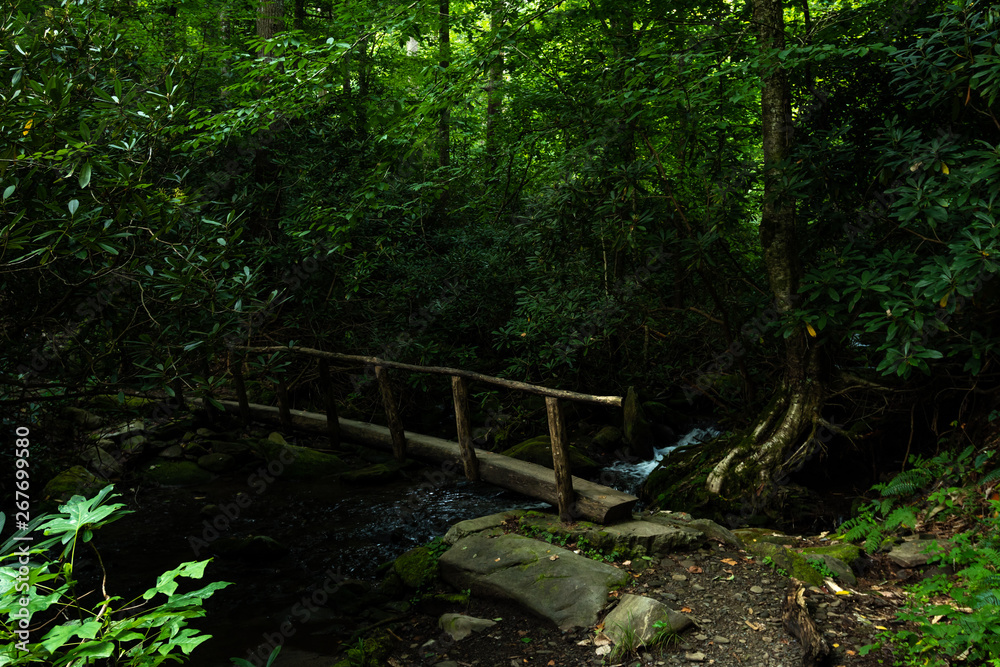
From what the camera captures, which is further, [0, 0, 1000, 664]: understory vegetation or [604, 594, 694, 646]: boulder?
[0, 0, 1000, 664]: understory vegetation

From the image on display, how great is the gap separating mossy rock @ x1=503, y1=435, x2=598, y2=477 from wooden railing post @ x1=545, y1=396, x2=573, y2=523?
2.18 meters

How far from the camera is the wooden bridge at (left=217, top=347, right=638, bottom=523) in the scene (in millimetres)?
5344

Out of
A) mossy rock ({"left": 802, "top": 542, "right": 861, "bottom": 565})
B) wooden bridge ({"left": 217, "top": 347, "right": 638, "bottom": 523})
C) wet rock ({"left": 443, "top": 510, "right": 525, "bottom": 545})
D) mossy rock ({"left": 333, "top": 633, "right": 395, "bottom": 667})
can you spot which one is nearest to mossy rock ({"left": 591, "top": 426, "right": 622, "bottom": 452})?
wooden bridge ({"left": 217, "top": 347, "right": 638, "bottom": 523})

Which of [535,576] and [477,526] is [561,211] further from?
[535,576]

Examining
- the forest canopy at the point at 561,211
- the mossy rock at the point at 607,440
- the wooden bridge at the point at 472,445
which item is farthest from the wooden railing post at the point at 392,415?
the mossy rock at the point at 607,440

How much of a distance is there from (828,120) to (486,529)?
5302 millimetres

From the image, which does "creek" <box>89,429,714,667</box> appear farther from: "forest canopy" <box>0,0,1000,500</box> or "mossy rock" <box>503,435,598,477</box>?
"forest canopy" <box>0,0,1000,500</box>

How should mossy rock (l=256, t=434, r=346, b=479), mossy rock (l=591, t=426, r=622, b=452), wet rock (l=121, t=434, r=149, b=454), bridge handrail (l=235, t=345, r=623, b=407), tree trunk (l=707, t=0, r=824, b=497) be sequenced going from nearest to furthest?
bridge handrail (l=235, t=345, r=623, b=407)
tree trunk (l=707, t=0, r=824, b=497)
mossy rock (l=256, t=434, r=346, b=479)
wet rock (l=121, t=434, r=149, b=454)
mossy rock (l=591, t=426, r=622, b=452)

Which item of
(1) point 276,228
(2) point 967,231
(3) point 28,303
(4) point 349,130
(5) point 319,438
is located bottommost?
(5) point 319,438

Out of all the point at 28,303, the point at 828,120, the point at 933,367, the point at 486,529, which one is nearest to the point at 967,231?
the point at 933,367

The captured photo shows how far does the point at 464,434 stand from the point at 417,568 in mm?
1574

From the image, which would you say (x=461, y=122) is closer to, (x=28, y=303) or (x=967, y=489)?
(x=28, y=303)

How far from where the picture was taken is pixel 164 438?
360 inches

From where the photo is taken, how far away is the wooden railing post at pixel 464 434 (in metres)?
6.40
